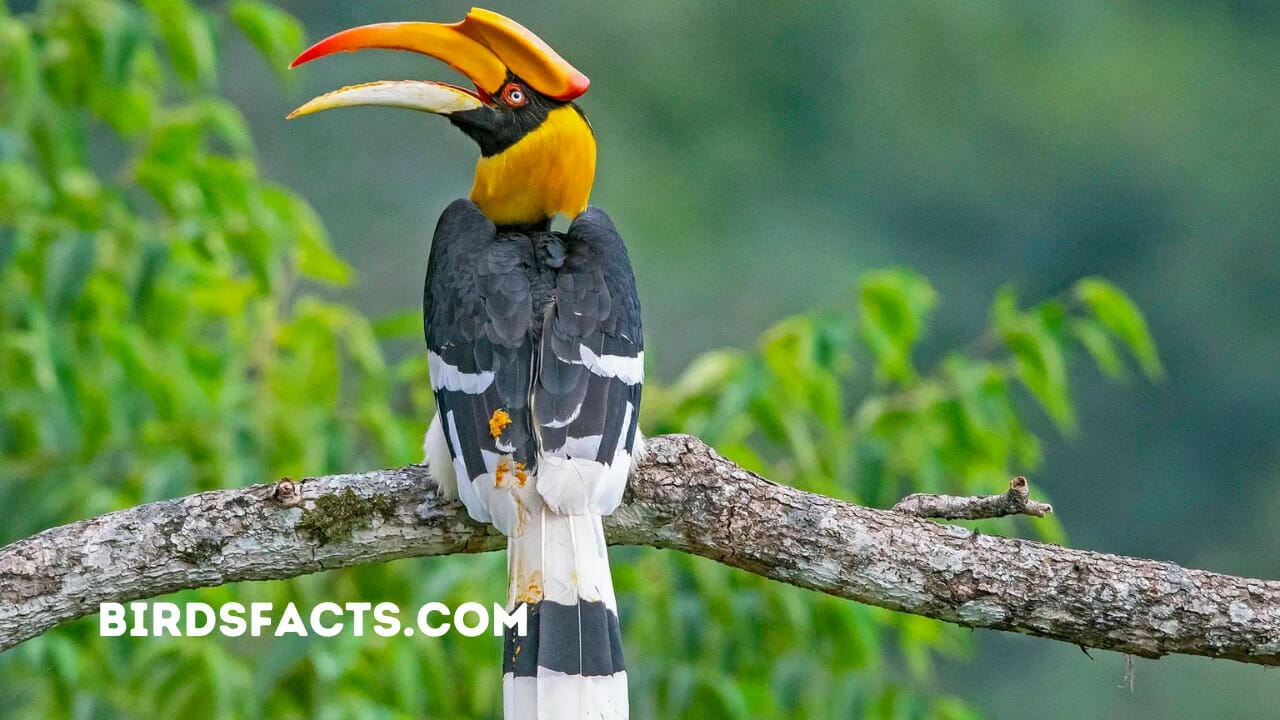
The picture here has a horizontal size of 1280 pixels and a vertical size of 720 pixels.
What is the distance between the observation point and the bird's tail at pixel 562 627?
1606 millimetres

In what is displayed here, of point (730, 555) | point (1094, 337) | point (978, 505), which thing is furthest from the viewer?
point (1094, 337)

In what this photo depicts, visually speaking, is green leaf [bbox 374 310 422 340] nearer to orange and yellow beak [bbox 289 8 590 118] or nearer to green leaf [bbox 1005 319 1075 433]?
orange and yellow beak [bbox 289 8 590 118]

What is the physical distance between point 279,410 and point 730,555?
1.01 meters

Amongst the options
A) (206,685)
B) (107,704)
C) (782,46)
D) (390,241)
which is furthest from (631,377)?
(782,46)

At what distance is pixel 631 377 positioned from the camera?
1.84 meters

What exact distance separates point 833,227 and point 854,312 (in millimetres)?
4303

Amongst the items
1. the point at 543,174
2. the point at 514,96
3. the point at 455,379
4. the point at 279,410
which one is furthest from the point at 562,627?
the point at 279,410

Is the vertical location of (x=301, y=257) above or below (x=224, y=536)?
above

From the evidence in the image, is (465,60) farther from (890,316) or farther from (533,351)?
(890,316)

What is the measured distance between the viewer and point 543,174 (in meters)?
2.12

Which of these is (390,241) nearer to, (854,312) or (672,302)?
(672,302)

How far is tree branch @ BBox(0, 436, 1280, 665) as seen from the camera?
164 cm

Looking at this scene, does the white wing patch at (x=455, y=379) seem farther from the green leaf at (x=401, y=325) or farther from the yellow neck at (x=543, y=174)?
the green leaf at (x=401, y=325)

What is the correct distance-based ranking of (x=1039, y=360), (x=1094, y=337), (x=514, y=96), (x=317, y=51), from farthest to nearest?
1. (x=1094, y=337)
2. (x=1039, y=360)
3. (x=514, y=96)
4. (x=317, y=51)
